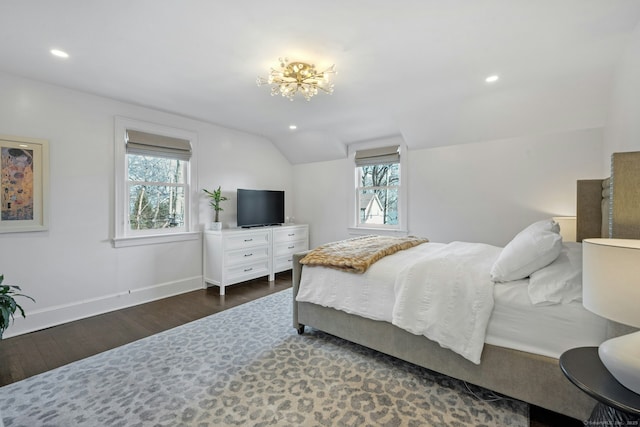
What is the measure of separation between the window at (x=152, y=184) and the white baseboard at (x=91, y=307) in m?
0.61

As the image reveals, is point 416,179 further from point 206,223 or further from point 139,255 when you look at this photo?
point 139,255

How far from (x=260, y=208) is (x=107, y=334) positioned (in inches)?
102

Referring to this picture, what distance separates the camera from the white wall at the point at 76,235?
2.71 metres

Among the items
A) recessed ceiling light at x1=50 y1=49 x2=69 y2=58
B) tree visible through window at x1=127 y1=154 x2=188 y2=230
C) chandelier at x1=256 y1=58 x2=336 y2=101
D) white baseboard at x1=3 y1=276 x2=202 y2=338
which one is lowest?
white baseboard at x1=3 y1=276 x2=202 y2=338

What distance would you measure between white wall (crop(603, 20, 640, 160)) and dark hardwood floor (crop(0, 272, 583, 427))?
2058 mm

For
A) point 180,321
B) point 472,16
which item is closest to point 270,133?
point 180,321

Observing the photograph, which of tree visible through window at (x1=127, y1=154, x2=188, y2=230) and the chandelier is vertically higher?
the chandelier

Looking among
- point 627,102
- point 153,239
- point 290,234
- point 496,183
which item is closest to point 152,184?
point 153,239

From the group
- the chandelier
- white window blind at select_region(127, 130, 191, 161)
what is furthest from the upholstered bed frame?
white window blind at select_region(127, 130, 191, 161)

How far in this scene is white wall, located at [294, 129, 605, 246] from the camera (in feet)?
10.6

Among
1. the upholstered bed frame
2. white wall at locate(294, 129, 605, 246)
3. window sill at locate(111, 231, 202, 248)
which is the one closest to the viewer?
the upholstered bed frame

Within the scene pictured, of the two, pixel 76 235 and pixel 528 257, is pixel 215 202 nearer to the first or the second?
pixel 76 235

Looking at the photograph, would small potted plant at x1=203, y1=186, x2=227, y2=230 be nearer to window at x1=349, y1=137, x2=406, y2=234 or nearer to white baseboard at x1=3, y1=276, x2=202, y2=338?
white baseboard at x1=3, y1=276, x2=202, y2=338

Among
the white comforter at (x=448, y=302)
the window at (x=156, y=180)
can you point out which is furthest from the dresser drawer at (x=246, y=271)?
the white comforter at (x=448, y=302)
